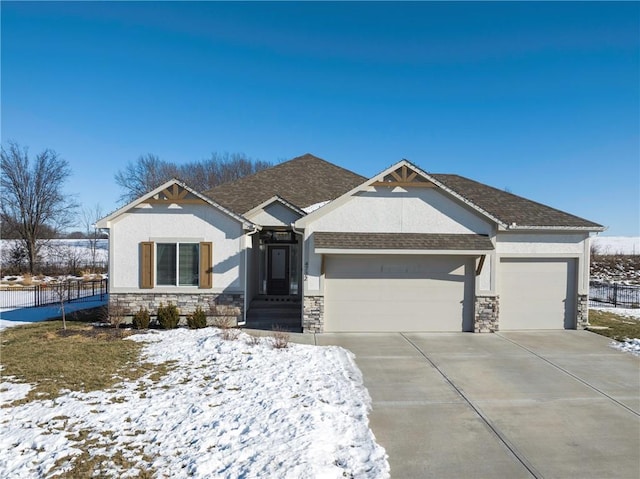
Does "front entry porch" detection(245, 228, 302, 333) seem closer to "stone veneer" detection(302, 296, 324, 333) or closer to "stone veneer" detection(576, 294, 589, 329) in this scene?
"stone veneer" detection(302, 296, 324, 333)

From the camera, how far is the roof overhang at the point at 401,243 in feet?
35.8

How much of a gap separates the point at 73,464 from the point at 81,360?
443cm

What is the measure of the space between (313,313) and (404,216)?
4.06 m

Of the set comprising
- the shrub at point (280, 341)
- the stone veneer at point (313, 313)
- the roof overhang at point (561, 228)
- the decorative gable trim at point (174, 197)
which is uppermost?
the decorative gable trim at point (174, 197)

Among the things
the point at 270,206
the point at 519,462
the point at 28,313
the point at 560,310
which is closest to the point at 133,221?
the point at 270,206

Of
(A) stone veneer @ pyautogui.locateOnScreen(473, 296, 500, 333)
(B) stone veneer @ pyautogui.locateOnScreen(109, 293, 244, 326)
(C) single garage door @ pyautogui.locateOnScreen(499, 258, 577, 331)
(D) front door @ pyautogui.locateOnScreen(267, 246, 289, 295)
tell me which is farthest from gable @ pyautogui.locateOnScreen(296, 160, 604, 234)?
(D) front door @ pyautogui.locateOnScreen(267, 246, 289, 295)

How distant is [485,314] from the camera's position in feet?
37.9

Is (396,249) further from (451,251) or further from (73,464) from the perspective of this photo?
(73,464)

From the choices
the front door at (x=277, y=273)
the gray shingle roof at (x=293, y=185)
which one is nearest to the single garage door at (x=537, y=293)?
the gray shingle roof at (x=293, y=185)

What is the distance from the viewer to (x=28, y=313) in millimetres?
14688

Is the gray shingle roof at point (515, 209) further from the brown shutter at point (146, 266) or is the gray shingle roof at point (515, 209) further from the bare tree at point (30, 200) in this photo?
the bare tree at point (30, 200)

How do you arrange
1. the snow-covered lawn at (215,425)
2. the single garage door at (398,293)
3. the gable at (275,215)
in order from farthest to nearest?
the gable at (275,215) → the single garage door at (398,293) → the snow-covered lawn at (215,425)

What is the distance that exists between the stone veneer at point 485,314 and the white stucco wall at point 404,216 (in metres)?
0.43

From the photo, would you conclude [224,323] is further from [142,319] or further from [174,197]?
[174,197]
